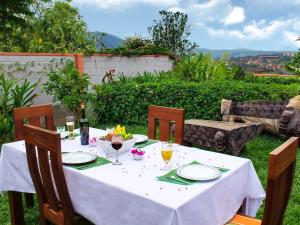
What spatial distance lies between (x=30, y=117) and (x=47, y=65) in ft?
12.4

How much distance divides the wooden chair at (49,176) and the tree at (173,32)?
49.6 ft

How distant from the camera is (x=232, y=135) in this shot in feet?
14.8

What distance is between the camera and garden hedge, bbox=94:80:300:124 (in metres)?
6.03

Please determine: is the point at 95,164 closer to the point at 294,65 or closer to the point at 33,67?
the point at 33,67

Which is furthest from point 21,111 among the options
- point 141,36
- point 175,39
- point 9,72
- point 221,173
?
point 175,39

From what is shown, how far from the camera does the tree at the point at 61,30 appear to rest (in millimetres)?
10143

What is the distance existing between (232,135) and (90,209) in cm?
292

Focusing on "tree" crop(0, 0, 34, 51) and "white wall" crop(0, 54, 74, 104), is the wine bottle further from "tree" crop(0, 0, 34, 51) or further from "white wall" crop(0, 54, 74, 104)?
"tree" crop(0, 0, 34, 51)

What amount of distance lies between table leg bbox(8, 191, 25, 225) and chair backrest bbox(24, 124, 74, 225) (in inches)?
22.1

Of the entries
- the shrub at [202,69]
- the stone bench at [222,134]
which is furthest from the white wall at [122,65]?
the stone bench at [222,134]

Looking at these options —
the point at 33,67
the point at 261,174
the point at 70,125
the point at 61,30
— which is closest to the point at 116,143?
the point at 70,125

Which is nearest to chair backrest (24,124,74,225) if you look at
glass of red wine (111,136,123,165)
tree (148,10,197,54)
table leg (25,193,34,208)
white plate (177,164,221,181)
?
glass of red wine (111,136,123,165)

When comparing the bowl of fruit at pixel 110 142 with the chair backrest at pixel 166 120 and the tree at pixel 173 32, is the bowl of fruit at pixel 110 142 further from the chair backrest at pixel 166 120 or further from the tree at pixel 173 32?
the tree at pixel 173 32

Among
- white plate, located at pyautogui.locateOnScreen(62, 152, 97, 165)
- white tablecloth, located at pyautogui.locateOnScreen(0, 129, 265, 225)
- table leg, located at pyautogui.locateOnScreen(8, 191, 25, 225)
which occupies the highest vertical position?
white plate, located at pyautogui.locateOnScreen(62, 152, 97, 165)
